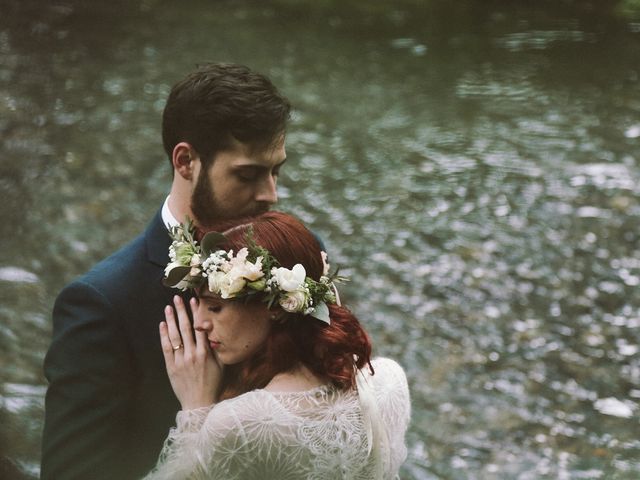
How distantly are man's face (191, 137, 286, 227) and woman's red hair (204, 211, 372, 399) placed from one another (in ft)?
0.47

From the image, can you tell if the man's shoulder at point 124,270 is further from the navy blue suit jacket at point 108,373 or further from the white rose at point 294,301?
the white rose at point 294,301

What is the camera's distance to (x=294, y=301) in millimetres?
2344

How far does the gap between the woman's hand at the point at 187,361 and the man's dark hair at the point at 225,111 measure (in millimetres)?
503

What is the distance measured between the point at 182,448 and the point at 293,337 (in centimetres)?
42

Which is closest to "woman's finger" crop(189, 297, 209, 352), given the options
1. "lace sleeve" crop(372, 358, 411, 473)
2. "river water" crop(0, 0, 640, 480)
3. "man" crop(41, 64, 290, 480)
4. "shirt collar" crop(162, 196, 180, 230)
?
"man" crop(41, 64, 290, 480)

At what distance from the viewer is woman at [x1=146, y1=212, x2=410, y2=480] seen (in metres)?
2.32

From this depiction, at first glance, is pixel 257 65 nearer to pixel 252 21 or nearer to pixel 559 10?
pixel 252 21

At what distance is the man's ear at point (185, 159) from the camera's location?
2.64 meters

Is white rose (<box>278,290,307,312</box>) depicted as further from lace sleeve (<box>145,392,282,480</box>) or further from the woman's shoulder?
the woman's shoulder

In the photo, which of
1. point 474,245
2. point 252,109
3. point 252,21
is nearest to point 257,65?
point 252,21

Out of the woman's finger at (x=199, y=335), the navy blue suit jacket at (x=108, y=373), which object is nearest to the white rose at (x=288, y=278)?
the woman's finger at (x=199, y=335)

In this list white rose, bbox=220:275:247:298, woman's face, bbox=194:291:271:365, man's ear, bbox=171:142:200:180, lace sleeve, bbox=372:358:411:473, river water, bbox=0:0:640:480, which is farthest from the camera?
river water, bbox=0:0:640:480

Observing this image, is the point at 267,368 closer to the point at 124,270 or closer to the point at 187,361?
the point at 187,361

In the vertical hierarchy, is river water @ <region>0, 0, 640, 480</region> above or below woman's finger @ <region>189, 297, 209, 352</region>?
below
